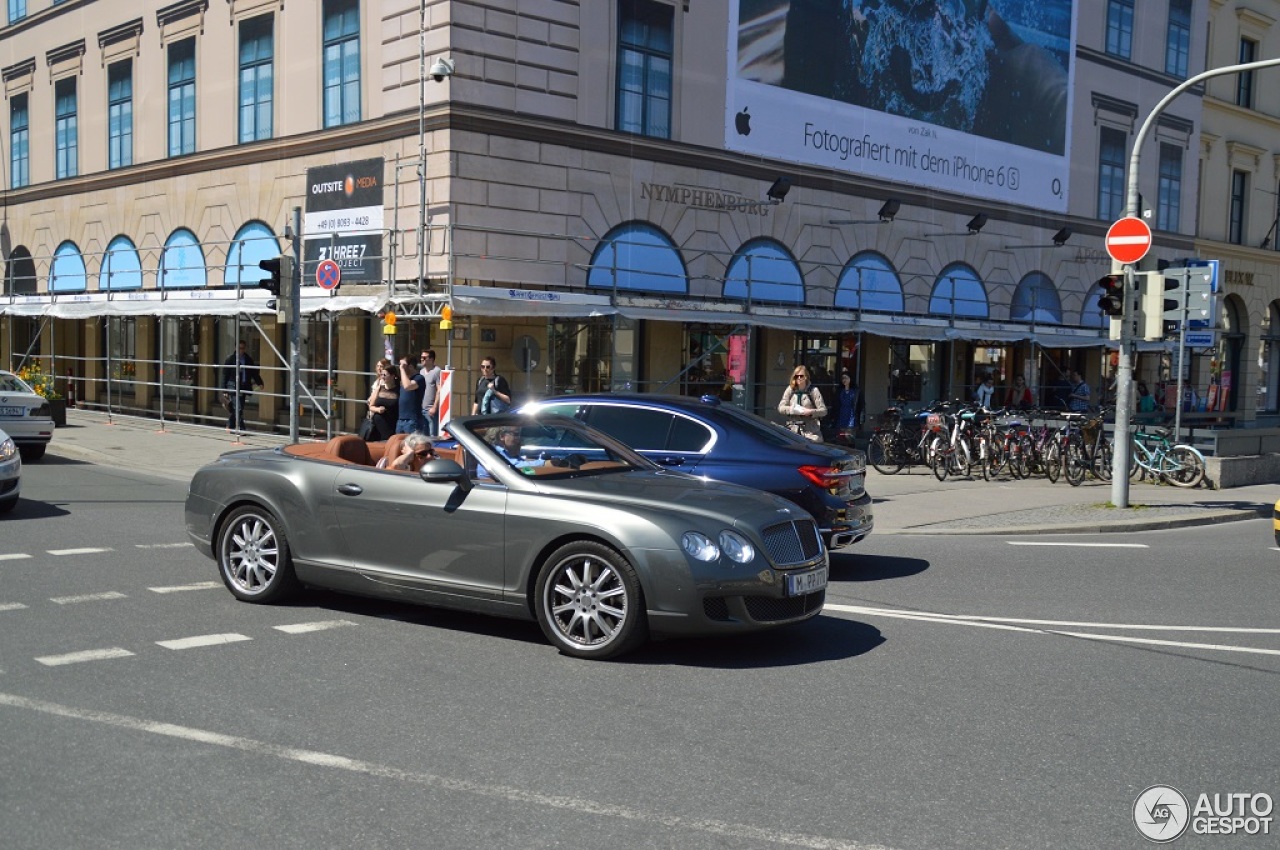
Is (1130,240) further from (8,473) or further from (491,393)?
(8,473)

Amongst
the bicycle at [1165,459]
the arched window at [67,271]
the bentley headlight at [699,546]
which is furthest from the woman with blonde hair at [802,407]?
the arched window at [67,271]

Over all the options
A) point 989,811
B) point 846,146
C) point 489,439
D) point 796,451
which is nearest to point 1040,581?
point 796,451

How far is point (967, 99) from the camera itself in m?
31.0

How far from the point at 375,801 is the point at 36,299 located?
1216 inches

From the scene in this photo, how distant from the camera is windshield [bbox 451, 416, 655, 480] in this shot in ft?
25.5

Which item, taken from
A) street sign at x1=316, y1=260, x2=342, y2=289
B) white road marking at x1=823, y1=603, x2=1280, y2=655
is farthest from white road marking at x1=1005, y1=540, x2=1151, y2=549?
street sign at x1=316, y1=260, x2=342, y2=289

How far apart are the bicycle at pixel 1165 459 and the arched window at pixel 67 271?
25832mm

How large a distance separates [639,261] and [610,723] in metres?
19.4

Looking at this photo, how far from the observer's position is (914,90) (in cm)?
2955

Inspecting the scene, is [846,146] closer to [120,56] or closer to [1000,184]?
[1000,184]

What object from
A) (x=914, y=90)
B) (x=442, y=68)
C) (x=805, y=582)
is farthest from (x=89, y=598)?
(x=914, y=90)

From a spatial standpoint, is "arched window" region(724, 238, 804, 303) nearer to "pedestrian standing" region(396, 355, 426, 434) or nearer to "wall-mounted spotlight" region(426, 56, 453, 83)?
"wall-mounted spotlight" region(426, 56, 453, 83)
